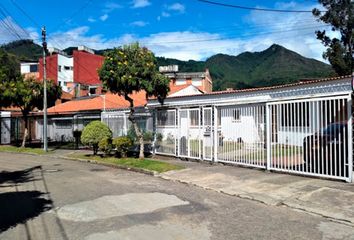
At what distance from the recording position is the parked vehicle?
1069 cm

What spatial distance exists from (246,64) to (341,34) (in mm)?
74620

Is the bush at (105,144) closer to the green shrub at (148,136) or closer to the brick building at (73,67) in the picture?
the green shrub at (148,136)

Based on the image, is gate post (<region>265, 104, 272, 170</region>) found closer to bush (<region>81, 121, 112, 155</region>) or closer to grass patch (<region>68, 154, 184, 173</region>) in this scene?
grass patch (<region>68, 154, 184, 173</region>)

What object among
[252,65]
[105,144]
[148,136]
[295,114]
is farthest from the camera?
[252,65]

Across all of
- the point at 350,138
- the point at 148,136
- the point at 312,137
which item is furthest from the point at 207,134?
the point at 350,138

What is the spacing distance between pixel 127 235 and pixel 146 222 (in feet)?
2.98

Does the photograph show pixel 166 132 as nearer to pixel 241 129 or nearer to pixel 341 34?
pixel 241 129

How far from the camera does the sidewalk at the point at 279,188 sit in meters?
8.60

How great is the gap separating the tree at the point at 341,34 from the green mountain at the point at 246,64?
147 feet

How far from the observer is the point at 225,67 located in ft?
357

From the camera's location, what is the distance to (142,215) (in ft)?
26.4

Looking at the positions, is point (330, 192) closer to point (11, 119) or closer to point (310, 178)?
point (310, 178)

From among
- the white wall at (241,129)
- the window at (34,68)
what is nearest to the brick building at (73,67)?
the window at (34,68)

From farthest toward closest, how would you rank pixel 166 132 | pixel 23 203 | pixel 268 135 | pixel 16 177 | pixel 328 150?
1. pixel 166 132
2. pixel 16 177
3. pixel 268 135
4. pixel 328 150
5. pixel 23 203
